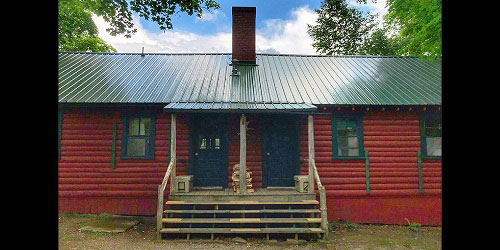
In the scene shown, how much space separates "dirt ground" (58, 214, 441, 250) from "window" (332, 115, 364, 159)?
2287mm

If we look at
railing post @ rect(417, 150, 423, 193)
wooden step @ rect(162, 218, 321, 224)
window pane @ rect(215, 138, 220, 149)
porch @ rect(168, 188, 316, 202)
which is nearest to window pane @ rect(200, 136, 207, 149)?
window pane @ rect(215, 138, 220, 149)

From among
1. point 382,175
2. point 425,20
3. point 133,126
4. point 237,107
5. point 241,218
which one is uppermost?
point 425,20

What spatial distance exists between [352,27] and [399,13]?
18309 mm

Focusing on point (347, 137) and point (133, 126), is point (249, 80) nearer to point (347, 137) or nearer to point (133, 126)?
point (347, 137)

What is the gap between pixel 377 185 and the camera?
897 cm

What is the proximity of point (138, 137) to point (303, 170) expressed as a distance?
18.1ft

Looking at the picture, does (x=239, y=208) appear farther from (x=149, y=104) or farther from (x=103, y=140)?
(x=103, y=140)

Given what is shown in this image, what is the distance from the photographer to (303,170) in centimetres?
903

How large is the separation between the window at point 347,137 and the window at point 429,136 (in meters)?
2.00

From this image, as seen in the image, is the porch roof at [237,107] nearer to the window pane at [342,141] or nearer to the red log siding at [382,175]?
the red log siding at [382,175]

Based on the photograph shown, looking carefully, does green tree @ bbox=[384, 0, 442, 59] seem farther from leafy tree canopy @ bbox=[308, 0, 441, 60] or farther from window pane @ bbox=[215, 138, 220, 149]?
leafy tree canopy @ bbox=[308, 0, 441, 60]

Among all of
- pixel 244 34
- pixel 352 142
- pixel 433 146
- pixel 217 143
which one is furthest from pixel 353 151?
pixel 244 34

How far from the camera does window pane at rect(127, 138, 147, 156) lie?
905 cm
